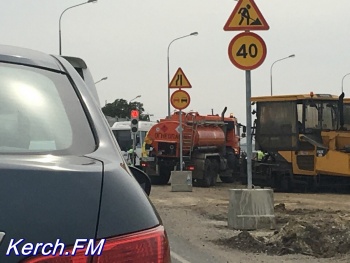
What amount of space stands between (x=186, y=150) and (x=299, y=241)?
16.4 metres

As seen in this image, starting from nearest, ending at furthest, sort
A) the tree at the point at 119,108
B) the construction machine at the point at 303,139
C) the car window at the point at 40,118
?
the car window at the point at 40,118 < the construction machine at the point at 303,139 < the tree at the point at 119,108

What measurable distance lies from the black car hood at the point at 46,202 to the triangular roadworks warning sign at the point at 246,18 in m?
9.18

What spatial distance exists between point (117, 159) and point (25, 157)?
33 cm

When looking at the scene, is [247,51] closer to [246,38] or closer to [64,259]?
[246,38]

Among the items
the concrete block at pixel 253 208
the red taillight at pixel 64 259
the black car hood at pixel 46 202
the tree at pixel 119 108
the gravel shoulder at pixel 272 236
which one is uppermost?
the tree at pixel 119 108

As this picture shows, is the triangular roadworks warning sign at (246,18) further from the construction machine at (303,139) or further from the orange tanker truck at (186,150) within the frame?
the orange tanker truck at (186,150)

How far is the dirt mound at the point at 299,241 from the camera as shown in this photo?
9.45 m

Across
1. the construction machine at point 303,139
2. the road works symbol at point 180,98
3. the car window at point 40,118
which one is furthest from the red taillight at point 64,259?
the construction machine at point 303,139

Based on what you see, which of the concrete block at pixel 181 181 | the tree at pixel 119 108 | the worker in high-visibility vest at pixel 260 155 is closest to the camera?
the concrete block at pixel 181 181

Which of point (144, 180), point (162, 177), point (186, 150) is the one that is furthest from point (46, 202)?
point (162, 177)

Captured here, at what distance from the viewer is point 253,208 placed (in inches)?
436

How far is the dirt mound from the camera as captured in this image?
31.0 ft

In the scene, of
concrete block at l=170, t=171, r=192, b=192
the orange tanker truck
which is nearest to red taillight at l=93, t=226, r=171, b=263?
concrete block at l=170, t=171, r=192, b=192

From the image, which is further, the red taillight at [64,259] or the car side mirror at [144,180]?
the car side mirror at [144,180]
